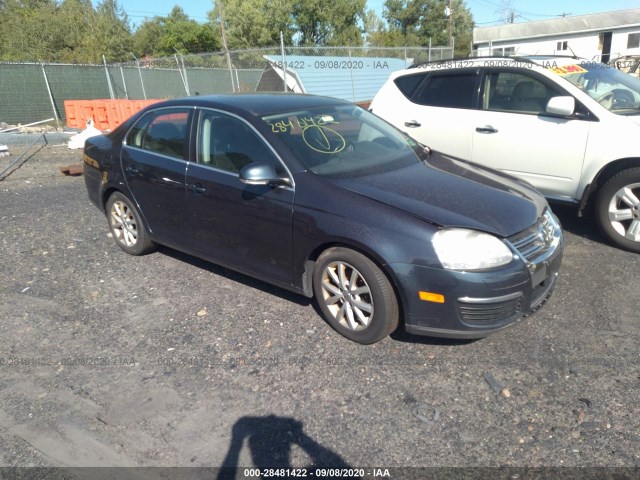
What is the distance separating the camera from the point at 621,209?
4.76 meters

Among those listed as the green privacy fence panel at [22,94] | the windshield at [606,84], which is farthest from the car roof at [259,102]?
the green privacy fence panel at [22,94]

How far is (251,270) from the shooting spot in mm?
3939

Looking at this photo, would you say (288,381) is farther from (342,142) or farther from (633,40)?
(633,40)

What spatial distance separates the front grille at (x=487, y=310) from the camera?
3021mm

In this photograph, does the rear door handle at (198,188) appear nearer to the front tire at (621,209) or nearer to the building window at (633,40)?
the front tire at (621,209)

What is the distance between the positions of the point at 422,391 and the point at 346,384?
454 millimetres

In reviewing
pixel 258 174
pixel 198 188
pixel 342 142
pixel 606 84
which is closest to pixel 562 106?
pixel 606 84

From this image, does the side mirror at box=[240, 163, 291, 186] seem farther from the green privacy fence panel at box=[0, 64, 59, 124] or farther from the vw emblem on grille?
the green privacy fence panel at box=[0, 64, 59, 124]

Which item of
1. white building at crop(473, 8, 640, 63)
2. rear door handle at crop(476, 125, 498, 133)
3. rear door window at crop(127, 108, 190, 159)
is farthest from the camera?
white building at crop(473, 8, 640, 63)

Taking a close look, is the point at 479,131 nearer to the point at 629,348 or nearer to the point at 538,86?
the point at 538,86

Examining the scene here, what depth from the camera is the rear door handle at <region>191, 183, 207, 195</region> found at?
4031mm

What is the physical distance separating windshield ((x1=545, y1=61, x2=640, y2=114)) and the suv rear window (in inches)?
32.8

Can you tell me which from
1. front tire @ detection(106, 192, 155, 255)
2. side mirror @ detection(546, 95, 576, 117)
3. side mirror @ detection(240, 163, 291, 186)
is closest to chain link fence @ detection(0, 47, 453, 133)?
front tire @ detection(106, 192, 155, 255)

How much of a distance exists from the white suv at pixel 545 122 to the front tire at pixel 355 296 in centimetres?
283
